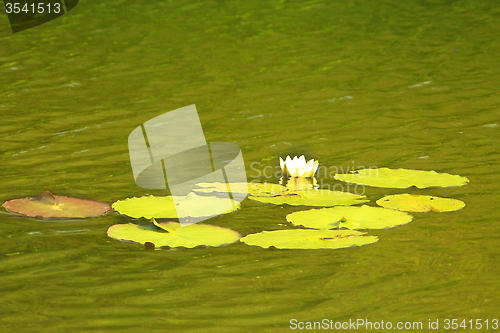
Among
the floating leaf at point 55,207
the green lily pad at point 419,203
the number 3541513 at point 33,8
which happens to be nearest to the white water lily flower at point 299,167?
the green lily pad at point 419,203

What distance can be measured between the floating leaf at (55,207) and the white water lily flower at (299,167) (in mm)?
1431

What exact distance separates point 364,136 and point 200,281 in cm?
298

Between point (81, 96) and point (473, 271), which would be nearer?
point (473, 271)

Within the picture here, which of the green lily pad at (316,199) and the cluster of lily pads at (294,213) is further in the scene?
the green lily pad at (316,199)

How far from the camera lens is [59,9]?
11156 mm

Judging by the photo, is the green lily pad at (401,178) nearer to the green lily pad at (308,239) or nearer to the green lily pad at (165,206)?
the green lily pad at (308,239)

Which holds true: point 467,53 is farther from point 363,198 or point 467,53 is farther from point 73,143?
point 73,143

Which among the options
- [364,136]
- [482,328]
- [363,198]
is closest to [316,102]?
[364,136]

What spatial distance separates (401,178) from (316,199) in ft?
2.44

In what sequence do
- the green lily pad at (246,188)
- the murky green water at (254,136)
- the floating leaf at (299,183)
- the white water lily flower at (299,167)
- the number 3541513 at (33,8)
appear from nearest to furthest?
the murky green water at (254,136) < the green lily pad at (246,188) < the floating leaf at (299,183) < the white water lily flower at (299,167) < the number 3541513 at (33,8)

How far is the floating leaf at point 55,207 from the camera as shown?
3521 mm
